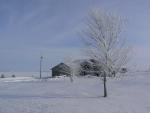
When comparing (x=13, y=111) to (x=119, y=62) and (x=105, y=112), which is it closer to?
(x=105, y=112)

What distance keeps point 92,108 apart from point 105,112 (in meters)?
1.96

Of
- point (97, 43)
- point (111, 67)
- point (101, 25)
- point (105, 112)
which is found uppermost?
point (101, 25)

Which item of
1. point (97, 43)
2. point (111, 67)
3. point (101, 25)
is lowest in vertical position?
point (111, 67)

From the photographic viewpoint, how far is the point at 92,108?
1803cm

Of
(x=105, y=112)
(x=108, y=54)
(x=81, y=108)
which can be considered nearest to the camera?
(x=105, y=112)

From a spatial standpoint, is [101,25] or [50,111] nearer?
[50,111]

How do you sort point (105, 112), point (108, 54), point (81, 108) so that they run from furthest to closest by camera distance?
point (108, 54) < point (81, 108) < point (105, 112)

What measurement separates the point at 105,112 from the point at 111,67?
33.0 ft

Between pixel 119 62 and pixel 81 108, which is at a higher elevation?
pixel 119 62

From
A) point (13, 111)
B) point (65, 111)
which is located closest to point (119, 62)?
point (65, 111)

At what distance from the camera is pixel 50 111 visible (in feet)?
54.1

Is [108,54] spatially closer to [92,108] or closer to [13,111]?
[92,108]

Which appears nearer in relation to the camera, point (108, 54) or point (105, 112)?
point (105, 112)

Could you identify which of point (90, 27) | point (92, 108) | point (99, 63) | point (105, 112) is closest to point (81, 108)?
point (92, 108)
